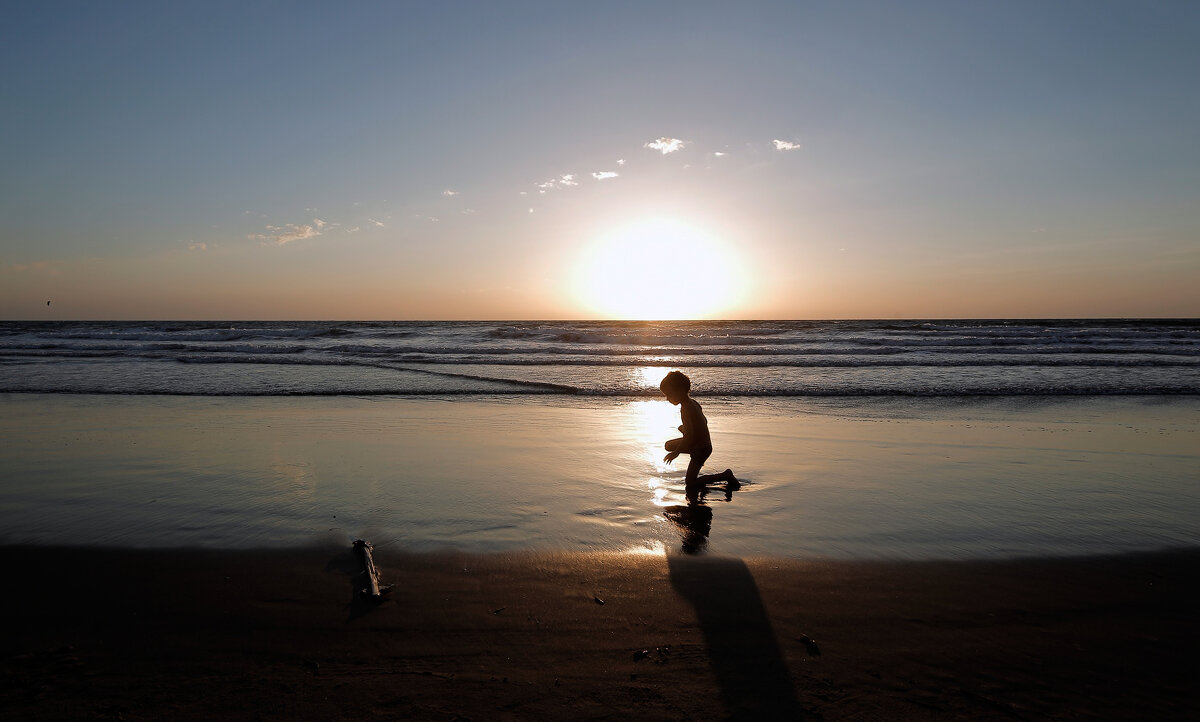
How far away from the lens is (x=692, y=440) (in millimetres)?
6441

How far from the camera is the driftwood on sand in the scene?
3.92 m

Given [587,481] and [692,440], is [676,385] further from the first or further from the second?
[587,481]

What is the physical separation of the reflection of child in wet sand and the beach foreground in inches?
69.4

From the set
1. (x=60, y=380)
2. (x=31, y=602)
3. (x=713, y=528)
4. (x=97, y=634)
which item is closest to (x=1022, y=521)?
(x=713, y=528)

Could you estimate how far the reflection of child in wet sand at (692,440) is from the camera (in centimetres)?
622

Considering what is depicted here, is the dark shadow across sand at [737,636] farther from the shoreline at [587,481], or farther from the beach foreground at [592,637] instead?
the shoreline at [587,481]

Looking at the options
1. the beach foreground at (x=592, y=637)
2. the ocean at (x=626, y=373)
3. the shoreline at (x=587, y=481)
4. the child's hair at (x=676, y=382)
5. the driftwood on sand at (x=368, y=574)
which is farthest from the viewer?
the ocean at (x=626, y=373)

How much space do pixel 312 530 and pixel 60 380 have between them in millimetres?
15459

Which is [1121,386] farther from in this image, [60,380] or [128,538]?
[60,380]

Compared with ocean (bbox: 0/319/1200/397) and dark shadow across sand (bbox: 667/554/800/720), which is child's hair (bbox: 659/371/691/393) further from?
ocean (bbox: 0/319/1200/397)

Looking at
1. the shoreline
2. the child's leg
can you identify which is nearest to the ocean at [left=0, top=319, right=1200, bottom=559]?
the shoreline

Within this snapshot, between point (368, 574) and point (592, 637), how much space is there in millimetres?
1658

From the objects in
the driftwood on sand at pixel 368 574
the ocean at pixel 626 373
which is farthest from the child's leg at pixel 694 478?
the ocean at pixel 626 373

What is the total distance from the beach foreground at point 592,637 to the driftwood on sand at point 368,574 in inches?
2.7
